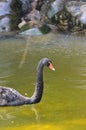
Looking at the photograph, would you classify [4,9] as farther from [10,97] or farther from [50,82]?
[10,97]

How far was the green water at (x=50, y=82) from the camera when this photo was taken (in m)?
7.02

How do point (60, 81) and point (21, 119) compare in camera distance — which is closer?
point (21, 119)

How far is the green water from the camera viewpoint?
7016mm

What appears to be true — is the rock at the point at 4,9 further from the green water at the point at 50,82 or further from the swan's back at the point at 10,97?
the swan's back at the point at 10,97

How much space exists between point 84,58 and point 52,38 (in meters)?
3.21

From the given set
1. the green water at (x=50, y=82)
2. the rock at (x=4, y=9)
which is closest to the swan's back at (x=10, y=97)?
the green water at (x=50, y=82)

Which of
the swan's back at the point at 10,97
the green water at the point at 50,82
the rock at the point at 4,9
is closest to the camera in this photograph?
the green water at the point at 50,82

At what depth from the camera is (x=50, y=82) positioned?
373 inches

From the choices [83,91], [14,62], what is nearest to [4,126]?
[83,91]

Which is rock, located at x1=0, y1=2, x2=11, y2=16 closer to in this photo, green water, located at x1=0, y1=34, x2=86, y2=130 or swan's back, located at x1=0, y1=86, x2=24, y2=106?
green water, located at x1=0, y1=34, x2=86, y2=130

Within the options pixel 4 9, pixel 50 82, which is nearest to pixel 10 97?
pixel 50 82

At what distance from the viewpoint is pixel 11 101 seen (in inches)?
314

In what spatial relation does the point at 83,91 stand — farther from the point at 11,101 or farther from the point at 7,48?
the point at 7,48

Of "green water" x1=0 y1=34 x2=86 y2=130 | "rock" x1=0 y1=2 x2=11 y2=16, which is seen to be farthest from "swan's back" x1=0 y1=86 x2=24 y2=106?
"rock" x1=0 y1=2 x2=11 y2=16
